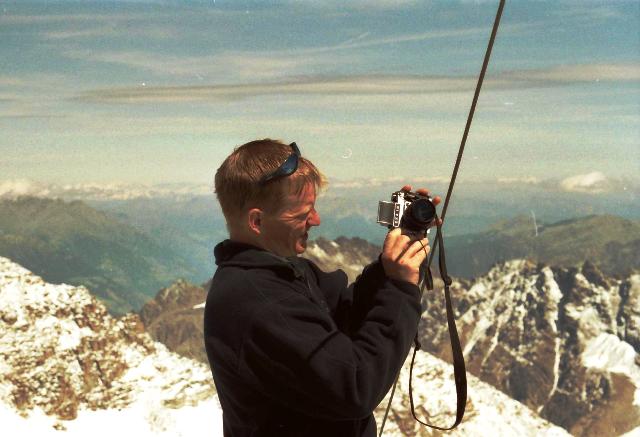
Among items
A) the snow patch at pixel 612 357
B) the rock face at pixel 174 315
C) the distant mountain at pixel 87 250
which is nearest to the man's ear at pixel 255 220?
the distant mountain at pixel 87 250

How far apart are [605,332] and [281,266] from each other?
50281 mm

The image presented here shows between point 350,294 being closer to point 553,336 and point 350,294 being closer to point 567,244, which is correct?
point 567,244

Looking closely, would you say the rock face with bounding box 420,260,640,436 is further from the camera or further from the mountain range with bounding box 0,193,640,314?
the camera

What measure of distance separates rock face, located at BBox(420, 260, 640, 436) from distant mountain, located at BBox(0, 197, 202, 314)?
1586cm

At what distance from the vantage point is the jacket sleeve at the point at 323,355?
105cm

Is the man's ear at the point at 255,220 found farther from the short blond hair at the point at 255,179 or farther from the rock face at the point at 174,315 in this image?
the rock face at the point at 174,315

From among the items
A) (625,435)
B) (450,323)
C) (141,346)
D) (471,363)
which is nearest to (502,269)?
(471,363)

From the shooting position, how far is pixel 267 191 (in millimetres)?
1118

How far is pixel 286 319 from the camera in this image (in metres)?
1.06

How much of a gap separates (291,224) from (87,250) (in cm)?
3330

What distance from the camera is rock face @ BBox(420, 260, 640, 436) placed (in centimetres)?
4512

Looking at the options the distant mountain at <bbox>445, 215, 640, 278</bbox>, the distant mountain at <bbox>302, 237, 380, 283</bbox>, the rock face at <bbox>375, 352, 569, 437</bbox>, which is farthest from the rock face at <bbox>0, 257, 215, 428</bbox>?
the distant mountain at <bbox>445, 215, 640, 278</bbox>

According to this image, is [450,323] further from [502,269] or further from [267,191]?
[502,269]

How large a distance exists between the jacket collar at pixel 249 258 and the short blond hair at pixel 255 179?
0.14 feet
